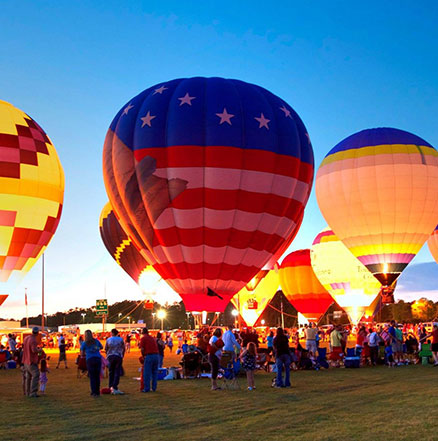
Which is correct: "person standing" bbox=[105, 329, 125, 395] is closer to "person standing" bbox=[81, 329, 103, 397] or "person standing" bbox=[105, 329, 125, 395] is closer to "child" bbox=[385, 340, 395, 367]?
"person standing" bbox=[81, 329, 103, 397]

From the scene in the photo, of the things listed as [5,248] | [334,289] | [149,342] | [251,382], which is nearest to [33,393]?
[149,342]

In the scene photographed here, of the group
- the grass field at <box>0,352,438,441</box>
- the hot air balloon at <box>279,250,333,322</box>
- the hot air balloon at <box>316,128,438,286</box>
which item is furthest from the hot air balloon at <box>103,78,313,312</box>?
the hot air balloon at <box>279,250,333,322</box>

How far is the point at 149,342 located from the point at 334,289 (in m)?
29.8

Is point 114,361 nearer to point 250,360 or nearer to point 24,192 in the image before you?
point 250,360

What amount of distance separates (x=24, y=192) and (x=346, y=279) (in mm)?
22626

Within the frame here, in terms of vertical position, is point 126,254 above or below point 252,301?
above

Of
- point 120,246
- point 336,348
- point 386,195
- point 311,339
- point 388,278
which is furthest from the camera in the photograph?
point 120,246

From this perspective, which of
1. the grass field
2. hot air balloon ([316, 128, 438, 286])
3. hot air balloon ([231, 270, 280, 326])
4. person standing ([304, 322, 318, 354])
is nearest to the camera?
the grass field

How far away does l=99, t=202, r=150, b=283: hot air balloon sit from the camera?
3878 cm

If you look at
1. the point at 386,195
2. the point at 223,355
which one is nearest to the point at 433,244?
the point at 386,195

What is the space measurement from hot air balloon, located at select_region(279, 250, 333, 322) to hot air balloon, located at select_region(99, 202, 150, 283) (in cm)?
1229

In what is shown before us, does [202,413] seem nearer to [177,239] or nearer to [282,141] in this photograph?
[177,239]

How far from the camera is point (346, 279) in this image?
41312 mm

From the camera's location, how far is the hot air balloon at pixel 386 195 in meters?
30.3
